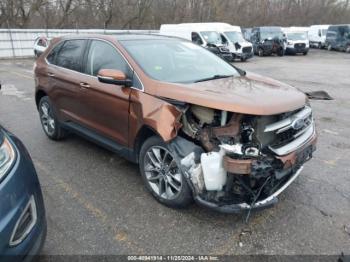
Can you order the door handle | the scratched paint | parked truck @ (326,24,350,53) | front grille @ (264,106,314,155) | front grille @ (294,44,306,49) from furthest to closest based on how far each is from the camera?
parked truck @ (326,24,350,53) → front grille @ (294,44,306,49) → the scratched paint → the door handle → front grille @ (264,106,314,155)

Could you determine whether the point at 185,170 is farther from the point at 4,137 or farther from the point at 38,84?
the point at 38,84

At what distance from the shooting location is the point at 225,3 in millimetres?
35094

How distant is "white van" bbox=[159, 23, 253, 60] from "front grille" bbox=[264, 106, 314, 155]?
51.8 ft

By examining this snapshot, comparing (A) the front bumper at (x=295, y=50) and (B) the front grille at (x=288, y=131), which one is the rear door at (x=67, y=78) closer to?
(B) the front grille at (x=288, y=131)

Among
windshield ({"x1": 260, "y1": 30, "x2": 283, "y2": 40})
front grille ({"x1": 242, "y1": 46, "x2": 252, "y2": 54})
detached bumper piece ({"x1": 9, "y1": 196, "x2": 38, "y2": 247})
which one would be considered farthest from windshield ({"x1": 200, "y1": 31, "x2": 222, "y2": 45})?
detached bumper piece ({"x1": 9, "y1": 196, "x2": 38, "y2": 247})

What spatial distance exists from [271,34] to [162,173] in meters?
23.7

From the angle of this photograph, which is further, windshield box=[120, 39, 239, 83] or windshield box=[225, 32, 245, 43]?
windshield box=[225, 32, 245, 43]

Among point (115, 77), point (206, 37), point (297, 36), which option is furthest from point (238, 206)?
point (297, 36)

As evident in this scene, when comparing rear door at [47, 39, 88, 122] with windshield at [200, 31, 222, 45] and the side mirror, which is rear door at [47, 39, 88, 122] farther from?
windshield at [200, 31, 222, 45]

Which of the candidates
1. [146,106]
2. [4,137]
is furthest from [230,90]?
[4,137]

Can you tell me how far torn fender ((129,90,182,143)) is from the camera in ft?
9.53

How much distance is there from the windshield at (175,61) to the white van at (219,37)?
14.6m

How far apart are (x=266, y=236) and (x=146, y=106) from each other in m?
1.65

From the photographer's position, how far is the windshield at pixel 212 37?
18375 millimetres
